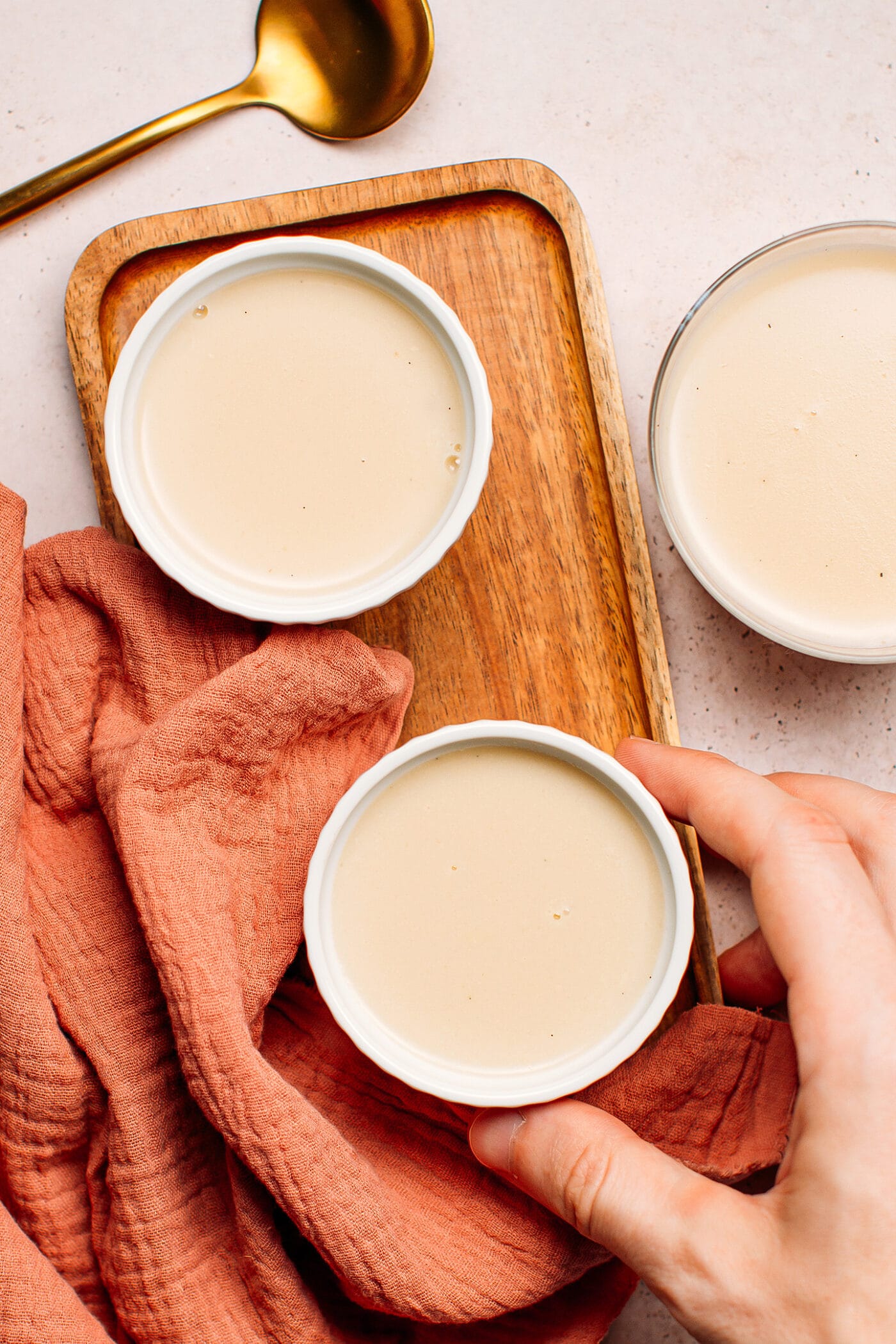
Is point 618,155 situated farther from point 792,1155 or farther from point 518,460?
point 792,1155

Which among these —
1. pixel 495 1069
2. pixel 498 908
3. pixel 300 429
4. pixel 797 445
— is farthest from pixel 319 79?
pixel 495 1069

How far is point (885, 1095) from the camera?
0.62 meters

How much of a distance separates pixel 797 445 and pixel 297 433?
426mm

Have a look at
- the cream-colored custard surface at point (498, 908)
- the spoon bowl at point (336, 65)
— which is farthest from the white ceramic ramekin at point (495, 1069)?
the spoon bowl at point (336, 65)

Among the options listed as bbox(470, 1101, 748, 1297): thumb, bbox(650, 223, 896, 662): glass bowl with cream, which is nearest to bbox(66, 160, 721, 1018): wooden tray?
bbox(650, 223, 896, 662): glass bowl with cream

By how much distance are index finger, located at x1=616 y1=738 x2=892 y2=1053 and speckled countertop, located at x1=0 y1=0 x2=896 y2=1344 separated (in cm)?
13

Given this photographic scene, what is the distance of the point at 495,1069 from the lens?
727mm

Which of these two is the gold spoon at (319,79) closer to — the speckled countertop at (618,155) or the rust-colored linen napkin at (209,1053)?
the speckled countertop at (618,155)

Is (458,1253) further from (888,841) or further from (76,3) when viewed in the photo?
(76,3)

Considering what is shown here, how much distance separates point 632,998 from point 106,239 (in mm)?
775

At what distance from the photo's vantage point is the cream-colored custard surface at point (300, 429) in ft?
2.43

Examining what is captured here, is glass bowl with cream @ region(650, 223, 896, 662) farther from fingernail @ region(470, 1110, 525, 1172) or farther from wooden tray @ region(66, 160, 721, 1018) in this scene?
fingernail @ region(470, 1110, 525, 1172)

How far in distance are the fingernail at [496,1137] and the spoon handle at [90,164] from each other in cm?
90

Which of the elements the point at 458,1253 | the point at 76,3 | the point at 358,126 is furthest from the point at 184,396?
the point at 458,1253
